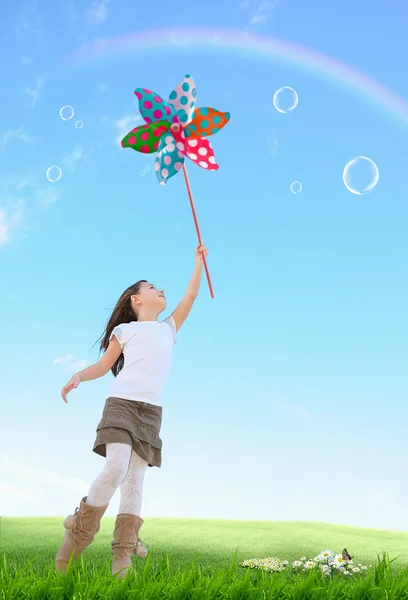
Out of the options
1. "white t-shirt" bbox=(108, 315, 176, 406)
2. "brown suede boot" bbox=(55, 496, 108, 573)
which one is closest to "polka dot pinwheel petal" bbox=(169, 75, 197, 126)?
"white t-shirt" bbox=(108, 315, 176, 406)

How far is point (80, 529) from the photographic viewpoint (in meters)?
3.61

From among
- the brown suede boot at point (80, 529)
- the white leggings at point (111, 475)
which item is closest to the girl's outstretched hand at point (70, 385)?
the white leggings at point (111, 475)

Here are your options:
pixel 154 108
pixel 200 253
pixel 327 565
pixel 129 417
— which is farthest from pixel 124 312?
pixel 327 565

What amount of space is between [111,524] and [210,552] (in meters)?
2.12

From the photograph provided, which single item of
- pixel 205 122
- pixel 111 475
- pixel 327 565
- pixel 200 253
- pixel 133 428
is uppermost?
pixel 205 122

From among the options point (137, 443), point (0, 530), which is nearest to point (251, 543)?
point (0, 530)

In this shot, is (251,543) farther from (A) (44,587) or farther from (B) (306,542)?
(A) (44,587)

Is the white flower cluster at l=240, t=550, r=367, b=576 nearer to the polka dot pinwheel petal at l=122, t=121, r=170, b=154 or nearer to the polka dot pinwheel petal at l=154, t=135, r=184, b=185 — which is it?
the polka dot pinwheel petal at l=154, t=135, r=184, b=185

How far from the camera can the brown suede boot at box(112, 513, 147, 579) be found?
3.64 m

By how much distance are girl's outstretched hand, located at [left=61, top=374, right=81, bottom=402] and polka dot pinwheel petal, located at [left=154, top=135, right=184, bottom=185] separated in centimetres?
136

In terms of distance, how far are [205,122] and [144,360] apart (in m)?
1.57

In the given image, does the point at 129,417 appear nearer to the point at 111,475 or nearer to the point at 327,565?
the point at 111,475

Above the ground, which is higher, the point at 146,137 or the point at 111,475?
the point at 146,137

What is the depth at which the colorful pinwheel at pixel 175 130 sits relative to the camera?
4246 mm
